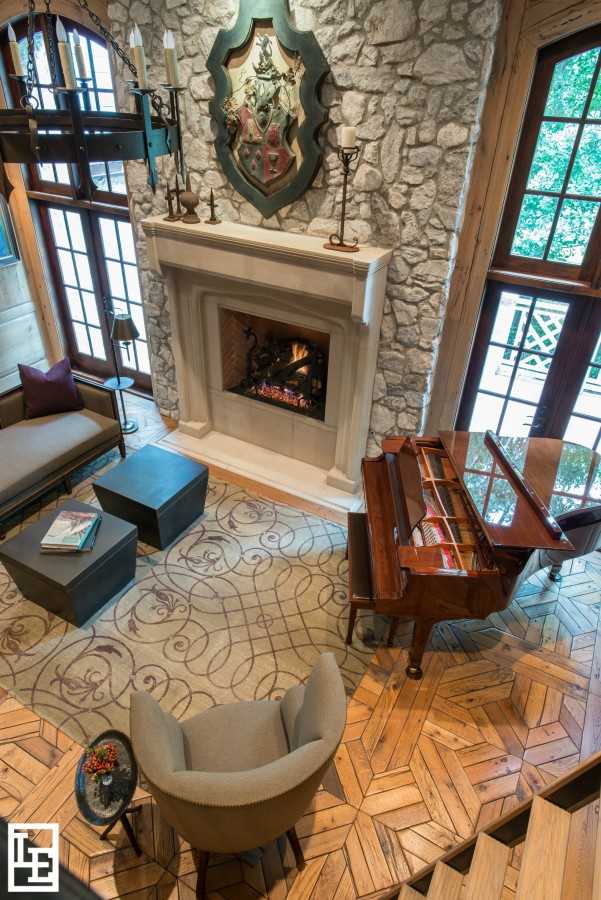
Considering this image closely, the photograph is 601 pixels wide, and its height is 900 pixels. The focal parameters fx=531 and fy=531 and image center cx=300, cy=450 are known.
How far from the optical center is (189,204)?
12.3 feet

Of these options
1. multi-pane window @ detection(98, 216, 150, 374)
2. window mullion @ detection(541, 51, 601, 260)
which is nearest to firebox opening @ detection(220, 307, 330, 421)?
multi-pane window @ detection(98, 216, 150, 374)

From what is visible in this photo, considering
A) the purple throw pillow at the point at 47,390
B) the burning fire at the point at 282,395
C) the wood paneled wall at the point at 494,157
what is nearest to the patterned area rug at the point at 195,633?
the purple throw pillow at the point at 47,390

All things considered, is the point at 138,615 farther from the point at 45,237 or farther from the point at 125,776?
the point at 45,237

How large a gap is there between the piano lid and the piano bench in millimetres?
689

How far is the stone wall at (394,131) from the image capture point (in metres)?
2.84

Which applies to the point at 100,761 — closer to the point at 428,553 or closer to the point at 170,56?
the point at 428,553

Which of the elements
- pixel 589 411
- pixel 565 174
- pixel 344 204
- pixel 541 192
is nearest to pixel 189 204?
pixel 344 204

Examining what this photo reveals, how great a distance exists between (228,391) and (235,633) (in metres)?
2.24

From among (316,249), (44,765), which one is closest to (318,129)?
(316,249)

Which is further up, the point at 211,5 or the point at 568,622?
the point at 211,5

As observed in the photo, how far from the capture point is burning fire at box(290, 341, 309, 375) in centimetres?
440

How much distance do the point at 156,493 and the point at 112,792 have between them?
1834 millimetres

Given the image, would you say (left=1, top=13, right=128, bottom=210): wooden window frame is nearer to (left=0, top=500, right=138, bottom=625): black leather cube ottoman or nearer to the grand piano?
(left=0, top=500, right=138, bottom=625): black leather cube ottoman

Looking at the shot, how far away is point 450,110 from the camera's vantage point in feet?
9.57
